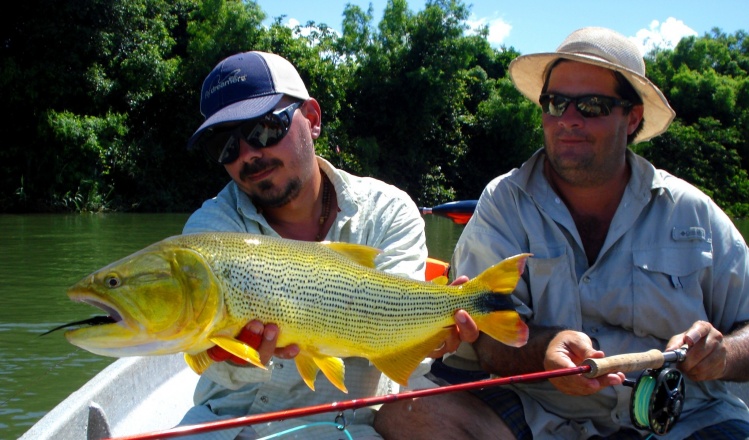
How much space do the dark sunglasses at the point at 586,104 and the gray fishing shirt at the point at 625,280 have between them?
324mm

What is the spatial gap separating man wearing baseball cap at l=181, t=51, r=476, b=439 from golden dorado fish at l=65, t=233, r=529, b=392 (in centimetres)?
25

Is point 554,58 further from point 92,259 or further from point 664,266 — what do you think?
point 92,259

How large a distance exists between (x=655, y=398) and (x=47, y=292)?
941 centimetres

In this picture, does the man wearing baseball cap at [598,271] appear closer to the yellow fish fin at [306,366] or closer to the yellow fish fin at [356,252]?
the yellow fish fin at [306,366]

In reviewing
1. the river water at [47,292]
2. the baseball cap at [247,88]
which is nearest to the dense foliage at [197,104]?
the river water at [47,292]

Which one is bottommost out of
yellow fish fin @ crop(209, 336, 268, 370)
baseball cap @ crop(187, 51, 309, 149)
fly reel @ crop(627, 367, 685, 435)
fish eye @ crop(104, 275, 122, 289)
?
fly reel @ crop(627, 367, 685, 435)

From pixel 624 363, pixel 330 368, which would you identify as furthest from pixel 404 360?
pixel 624 363

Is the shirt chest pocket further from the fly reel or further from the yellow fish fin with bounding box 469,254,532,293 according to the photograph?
the yellow fish fin with bounding box 469,254,532,293

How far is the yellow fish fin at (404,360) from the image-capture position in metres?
2.57

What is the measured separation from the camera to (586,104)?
313 centimetres

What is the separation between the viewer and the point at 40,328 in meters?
8.13

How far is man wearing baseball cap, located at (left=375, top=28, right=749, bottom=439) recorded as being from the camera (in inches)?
113

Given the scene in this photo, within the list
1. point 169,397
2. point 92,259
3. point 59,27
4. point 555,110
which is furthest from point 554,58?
point 59,27

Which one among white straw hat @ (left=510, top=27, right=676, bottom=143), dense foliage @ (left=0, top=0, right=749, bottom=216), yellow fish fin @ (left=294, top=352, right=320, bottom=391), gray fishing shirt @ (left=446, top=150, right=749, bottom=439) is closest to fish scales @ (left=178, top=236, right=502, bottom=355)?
yellow fish fin @ (left=294, top=352, right=320, bottom=391)
